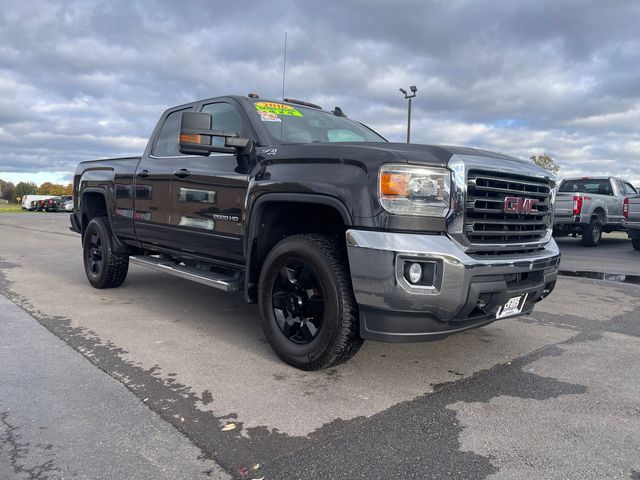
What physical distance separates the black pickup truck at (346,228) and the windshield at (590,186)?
11.6 metres

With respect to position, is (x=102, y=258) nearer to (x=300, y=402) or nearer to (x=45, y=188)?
(x=300, y=402)

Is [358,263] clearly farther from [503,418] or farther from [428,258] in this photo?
[503,418]

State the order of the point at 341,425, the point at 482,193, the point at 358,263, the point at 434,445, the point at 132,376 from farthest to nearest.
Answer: the point at 132,376
the point at 482,193
the point at 358,263
the point at 341,425
the point at 434,445

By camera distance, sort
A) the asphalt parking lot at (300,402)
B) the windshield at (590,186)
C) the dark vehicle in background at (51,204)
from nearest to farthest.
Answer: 1. the asphalt parking lot at (300,402)
2. the windshield at (590,186)
3. the dark vehicle in background at (51,204)

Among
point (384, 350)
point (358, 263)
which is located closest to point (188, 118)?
point (358, 263)

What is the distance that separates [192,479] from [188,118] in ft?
8.03

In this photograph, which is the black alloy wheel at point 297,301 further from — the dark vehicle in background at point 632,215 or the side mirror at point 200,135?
the dark vehicle in background at point 632,215

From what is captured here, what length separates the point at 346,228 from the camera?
3289 millimetres

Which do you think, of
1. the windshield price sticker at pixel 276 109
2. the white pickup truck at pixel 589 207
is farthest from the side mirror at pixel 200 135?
the white pickup truck at pixel 589 207

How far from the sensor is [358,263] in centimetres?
298

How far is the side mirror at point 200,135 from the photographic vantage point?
12.1ft

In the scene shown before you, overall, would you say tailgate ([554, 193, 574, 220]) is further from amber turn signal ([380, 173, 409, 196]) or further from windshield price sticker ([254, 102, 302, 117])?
amber turn signal ([380, 173, 409, 196])

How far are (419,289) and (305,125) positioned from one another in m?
2.16

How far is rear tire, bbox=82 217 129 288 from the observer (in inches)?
239
